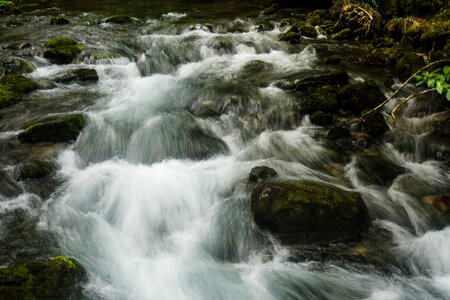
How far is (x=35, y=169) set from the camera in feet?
21.7

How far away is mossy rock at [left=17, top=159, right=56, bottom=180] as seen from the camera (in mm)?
6559

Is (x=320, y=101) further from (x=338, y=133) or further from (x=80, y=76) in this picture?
(x=80, y=76)

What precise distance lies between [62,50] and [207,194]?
8.17 m

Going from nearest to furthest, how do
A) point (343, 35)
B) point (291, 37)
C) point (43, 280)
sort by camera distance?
point (43, 280)
point (291, 37)
point (343, 35)

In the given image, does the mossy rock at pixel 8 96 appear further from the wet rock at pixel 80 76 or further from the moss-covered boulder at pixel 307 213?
the moss-covered boulder at pixel 307 213

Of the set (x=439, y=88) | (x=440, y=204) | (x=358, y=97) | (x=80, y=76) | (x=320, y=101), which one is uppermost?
(x=439, y=88)

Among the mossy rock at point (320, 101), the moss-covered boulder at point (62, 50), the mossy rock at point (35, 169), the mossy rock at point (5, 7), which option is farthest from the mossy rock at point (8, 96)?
the mossy rock at point (5, 7)

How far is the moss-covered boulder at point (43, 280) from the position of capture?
3949 millimetres

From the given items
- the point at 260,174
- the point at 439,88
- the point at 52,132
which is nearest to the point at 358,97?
the point at 260,174

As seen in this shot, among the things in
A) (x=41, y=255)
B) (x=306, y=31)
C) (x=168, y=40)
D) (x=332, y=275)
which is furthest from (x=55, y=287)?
(x=306, y=31)

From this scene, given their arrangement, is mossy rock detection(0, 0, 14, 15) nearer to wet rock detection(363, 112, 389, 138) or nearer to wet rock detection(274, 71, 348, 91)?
wet rock detection(274, 71, 348, 91)

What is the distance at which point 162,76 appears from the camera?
38.2 ft

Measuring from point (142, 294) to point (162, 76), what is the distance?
7.96 metres

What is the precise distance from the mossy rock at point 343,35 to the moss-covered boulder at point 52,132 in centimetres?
1037
